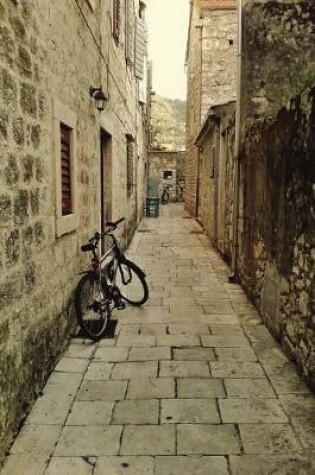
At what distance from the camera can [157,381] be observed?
10.9ft

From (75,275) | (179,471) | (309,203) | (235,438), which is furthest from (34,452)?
(309,203)

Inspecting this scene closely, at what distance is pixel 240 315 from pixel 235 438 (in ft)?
8.33

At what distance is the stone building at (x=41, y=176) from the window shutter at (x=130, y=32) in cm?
358

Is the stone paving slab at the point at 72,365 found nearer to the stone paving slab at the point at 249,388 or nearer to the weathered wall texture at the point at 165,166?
the stone paving slab at the point at 249,388

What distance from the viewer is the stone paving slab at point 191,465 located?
2.27m

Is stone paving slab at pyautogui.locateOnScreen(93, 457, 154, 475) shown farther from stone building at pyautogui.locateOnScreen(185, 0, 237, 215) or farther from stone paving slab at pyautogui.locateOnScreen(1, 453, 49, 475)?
stone building at pyautogui.locateOnScreen(185, 0, 237, 215)

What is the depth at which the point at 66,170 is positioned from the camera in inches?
164

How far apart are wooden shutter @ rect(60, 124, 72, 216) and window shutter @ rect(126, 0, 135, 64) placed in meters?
5.89

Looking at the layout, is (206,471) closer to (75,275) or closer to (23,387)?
(23,387)

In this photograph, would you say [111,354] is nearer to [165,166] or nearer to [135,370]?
[135,370]

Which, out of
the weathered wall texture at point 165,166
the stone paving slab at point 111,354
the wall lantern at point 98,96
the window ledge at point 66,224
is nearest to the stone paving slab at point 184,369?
Answer: the stone paving slab at point 111,354

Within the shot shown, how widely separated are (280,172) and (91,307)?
2.41m

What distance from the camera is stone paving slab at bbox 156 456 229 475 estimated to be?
89.3 inches

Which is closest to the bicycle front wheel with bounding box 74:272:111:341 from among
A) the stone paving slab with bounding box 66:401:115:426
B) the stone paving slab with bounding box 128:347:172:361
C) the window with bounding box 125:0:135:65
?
the stone paving slab with bounding box 128:347:172:361
